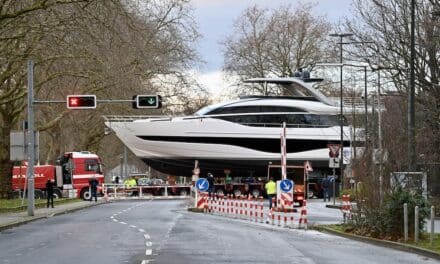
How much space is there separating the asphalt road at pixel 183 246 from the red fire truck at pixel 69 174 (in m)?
36.9

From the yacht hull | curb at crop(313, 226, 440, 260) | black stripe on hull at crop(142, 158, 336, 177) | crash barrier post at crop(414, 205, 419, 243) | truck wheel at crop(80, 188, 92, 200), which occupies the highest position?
the yacht hull

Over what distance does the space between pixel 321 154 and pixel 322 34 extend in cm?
1710

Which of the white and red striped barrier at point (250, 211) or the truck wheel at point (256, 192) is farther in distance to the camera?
the truck wheel at point (256, 192)

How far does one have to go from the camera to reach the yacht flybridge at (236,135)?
64.5 metres

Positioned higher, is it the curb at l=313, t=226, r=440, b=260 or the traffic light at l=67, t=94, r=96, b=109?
the traffic light at l=67, t=94, r=96, b=109

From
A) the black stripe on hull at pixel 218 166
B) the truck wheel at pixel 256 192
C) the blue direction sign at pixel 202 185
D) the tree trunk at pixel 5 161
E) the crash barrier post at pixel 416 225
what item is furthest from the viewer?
the truck wheel at pixel 256 192

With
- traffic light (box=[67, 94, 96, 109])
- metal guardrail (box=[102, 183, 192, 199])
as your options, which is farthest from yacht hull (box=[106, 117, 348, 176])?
traffic light (box=[67, 94, 96, 109])

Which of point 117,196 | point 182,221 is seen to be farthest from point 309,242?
point 117,196

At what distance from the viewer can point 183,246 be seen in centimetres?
1948

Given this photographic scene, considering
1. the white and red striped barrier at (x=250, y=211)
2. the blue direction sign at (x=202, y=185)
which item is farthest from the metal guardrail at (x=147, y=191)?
the blue direction sign at (x=202, y=185)

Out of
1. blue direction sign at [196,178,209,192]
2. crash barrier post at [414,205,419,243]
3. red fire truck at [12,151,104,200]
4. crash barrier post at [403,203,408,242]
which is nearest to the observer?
crash barrier post at [414,205,419,243]

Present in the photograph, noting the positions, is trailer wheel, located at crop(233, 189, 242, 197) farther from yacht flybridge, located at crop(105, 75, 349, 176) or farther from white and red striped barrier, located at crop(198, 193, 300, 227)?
white and red striped barrier, located at crop(198, 193, 300, 227)

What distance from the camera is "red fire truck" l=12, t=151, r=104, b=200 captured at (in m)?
64.8

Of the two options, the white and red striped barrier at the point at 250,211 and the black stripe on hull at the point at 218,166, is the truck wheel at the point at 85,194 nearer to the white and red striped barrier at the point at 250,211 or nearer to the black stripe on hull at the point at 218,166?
the black stripe on hull at the point at 218,166
